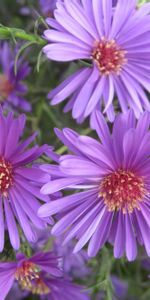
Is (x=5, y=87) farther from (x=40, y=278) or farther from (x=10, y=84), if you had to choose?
(x=40, y=278)

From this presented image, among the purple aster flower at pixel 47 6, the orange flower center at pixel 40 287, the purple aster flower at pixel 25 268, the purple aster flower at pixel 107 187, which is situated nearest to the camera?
the purple aster flower at pixel 107 187

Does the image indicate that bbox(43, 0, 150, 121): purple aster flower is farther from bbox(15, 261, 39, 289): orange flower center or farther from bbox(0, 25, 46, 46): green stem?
bbox(15, 261, 39, 289): orange flower center

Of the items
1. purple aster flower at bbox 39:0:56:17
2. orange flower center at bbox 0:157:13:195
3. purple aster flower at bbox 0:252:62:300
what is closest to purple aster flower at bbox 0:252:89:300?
purple aster flower at bbox 0:252:62:300

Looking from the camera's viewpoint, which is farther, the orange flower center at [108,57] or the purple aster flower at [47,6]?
the purple aster flower at [47,6]

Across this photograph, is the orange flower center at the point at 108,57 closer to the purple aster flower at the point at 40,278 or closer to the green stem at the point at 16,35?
the green stem at the point at 16,35

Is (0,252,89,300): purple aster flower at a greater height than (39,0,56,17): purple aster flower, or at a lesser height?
lesser

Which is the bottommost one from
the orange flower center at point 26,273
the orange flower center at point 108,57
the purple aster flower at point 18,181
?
the orange flower center at point 26,273

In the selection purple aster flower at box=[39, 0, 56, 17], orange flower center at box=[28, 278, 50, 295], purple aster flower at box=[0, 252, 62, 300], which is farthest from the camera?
purple aster flower at box=[39, 0, 56, 17]

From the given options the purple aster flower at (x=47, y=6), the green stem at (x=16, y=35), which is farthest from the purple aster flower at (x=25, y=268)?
the purple aster flower at (x=47, y=6)
